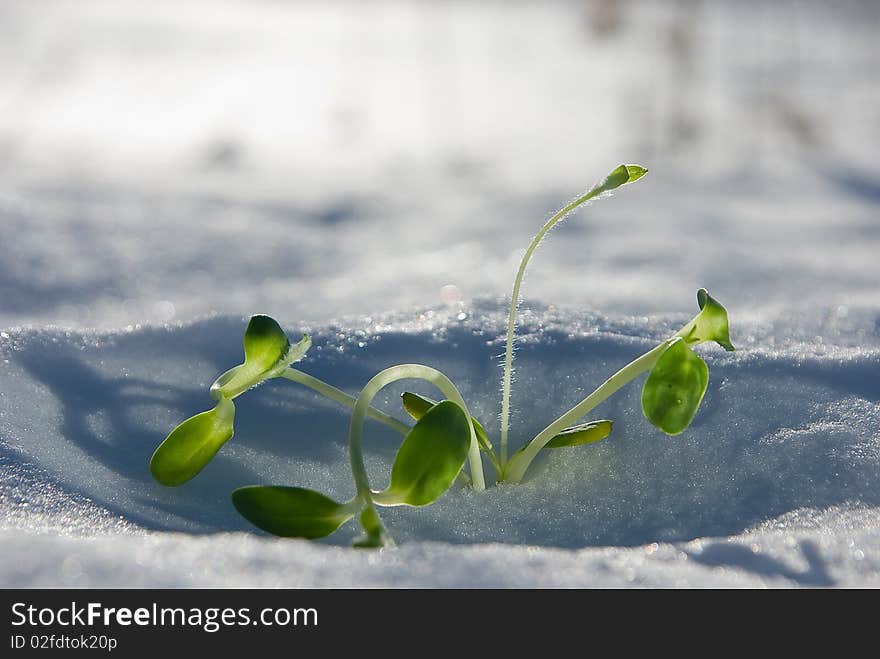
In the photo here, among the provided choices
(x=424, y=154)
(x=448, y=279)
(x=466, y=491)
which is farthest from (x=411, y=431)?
(x=424, y=154)

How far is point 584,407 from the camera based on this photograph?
93 cm

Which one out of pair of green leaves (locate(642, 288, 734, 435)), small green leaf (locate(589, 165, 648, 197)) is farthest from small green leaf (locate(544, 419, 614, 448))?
small green leaf (locate(589, 165, 648, 197))

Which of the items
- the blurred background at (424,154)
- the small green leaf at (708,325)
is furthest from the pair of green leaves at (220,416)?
the blurred background at (424,154)

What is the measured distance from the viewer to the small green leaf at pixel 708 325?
2.93 feet

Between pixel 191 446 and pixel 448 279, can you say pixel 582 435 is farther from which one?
pixel 448 279

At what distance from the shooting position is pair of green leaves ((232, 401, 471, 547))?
30.3 inches

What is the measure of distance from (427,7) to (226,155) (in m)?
2.26

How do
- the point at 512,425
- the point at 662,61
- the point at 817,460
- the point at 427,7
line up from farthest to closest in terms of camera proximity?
the point at 427,7 → the point at 662,61 → the point at 512,425 → the point at 817,460

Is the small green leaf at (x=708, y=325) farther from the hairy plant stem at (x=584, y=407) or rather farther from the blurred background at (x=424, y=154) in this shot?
the blurred background at (x=424, y=154)

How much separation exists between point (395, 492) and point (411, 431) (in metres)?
0.05

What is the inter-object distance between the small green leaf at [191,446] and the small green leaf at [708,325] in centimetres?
44

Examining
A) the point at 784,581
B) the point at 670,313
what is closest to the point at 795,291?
the point at 670,313
